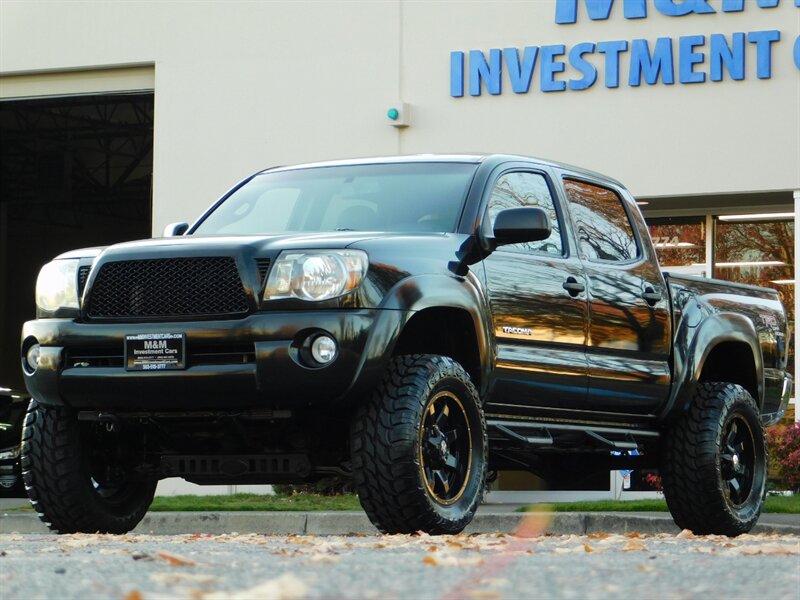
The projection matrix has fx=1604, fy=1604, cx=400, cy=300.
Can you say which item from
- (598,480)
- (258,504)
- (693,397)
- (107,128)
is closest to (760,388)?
(693,397)

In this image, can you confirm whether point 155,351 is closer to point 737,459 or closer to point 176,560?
point 176,560

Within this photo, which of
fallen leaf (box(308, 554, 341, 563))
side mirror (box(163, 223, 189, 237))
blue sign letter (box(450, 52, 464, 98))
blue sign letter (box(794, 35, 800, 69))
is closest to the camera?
fallen leaf (box(308, 554, 341, 563))

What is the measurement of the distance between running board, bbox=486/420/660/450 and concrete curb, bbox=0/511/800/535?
3316 mm

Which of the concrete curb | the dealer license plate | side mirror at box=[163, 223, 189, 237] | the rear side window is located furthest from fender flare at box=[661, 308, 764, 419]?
the dealer license plate

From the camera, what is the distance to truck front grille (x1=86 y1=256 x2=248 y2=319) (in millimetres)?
6730

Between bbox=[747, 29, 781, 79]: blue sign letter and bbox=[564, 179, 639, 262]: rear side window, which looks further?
bbox=[747, 29, 781, 79]: blue sign letter

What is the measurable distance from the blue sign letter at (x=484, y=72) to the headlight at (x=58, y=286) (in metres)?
10.8

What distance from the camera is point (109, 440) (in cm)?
755

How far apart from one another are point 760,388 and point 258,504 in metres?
6.28

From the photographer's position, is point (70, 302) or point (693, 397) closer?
point (70, 302)

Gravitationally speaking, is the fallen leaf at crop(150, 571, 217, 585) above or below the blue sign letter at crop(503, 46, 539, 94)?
below

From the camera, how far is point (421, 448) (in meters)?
6.69

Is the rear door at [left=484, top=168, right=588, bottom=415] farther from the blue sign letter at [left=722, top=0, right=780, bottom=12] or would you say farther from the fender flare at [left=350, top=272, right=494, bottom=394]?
the blue sign letter at [left=722, top=0, right=780, bottom=12]

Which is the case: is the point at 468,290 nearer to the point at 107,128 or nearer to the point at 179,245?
the point at 179,245
